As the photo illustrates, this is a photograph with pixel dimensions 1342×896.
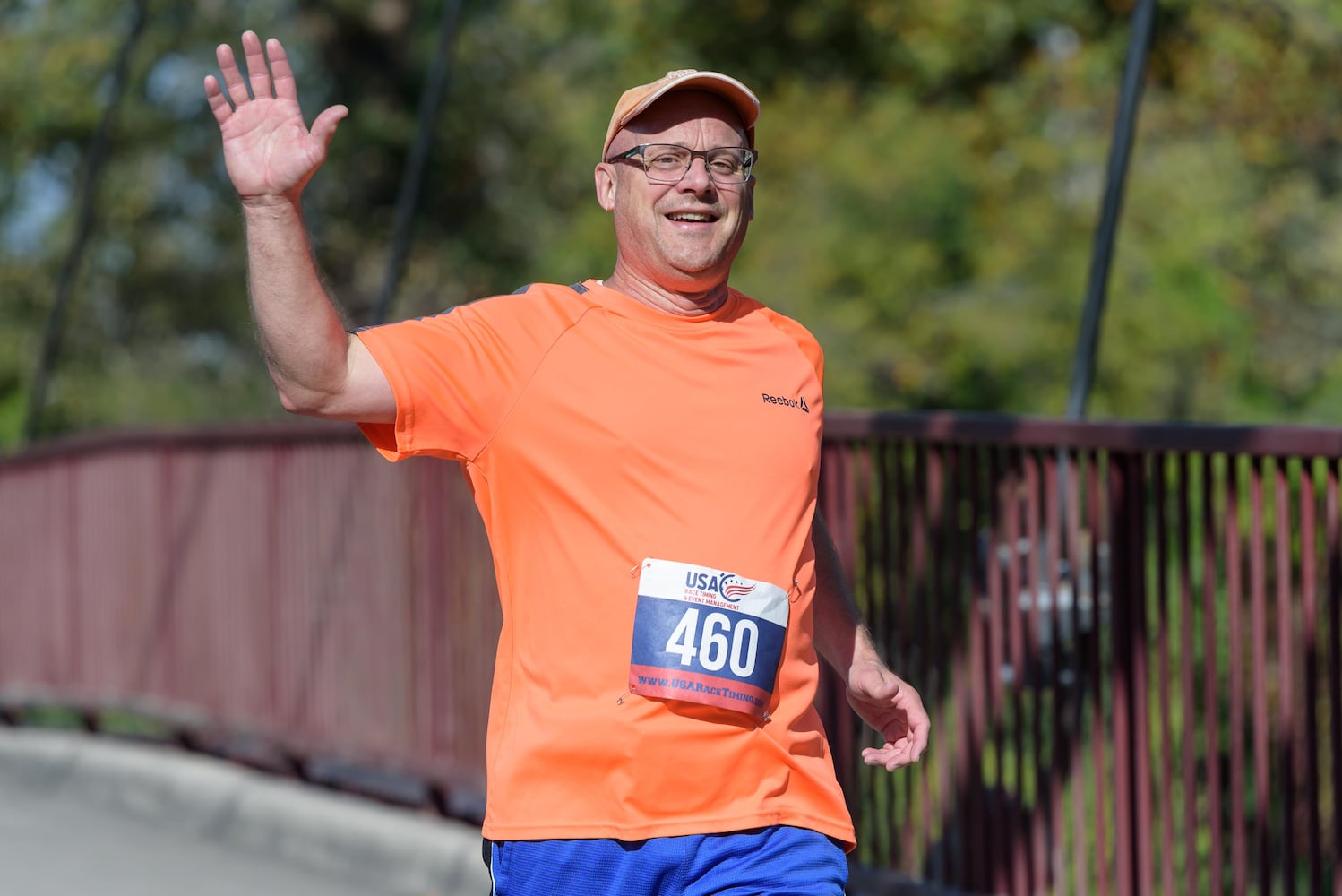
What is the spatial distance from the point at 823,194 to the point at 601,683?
1287 cm

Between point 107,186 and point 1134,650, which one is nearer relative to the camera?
point 1134,650

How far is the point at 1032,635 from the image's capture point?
4.95 meters

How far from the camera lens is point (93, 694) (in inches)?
387

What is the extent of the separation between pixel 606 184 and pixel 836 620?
34.9 inches

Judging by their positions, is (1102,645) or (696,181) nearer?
(696,181)

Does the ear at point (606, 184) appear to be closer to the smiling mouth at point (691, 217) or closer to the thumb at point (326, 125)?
the smiling mouth at point (691, 217)

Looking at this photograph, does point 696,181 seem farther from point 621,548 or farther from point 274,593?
point 274,593

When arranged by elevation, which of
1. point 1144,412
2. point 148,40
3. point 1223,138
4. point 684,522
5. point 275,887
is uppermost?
point 148,40

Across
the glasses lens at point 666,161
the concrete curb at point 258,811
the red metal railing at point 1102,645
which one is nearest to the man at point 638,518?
the glasses lens at point 666,161

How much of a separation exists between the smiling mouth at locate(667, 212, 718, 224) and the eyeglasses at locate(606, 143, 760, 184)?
0.06 metres

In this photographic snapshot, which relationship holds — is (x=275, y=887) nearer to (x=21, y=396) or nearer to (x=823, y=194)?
(x=823, y=194)

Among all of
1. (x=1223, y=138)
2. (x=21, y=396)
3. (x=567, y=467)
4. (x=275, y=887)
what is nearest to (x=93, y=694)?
(x=275, y=887)

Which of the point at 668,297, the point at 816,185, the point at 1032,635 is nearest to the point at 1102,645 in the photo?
the point at 1032,635

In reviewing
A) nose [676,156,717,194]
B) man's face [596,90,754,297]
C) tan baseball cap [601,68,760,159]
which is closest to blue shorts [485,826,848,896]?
man's face [596,90,754,297]
